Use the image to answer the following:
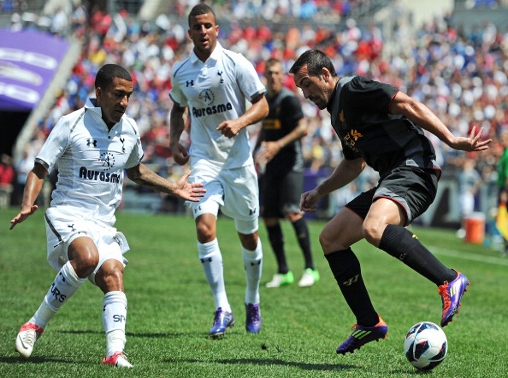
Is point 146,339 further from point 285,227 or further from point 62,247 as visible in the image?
point 285,227

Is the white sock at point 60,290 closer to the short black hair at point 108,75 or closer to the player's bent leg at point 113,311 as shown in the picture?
the player's bent leg at point 113,311

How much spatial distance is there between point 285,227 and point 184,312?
1467 centimetres

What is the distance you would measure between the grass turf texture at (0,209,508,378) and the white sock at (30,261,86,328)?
0.31 meters

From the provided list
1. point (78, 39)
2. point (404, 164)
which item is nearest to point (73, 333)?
point (404, 164)

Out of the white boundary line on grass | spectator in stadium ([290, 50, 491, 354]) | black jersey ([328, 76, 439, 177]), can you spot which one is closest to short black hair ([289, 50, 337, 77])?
spectator in stadium ([290, 50, 491, 354])

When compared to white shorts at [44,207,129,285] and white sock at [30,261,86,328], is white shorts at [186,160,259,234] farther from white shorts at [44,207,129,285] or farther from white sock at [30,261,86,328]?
white sock at [30,261,86,328]

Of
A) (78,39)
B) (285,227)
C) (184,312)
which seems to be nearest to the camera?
(184,312)

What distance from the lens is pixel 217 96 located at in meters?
7.93

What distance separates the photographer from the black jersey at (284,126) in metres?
11.5

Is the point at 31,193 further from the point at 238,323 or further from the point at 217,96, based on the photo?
the point at 238,323

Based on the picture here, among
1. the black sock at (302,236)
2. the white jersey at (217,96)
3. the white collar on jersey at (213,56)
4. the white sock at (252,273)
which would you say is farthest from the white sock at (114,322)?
the black sock at (302,236)

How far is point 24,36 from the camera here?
29562mm

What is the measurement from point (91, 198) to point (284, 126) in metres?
5.42

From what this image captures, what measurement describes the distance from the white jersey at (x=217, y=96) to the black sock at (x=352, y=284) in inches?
72.6
